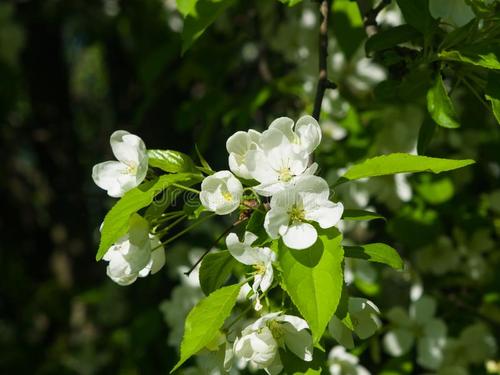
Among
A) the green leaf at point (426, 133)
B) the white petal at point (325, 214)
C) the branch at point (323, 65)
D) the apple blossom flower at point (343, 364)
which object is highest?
the white petal at point (325, 214)

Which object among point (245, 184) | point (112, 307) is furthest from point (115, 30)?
point (245, 184)

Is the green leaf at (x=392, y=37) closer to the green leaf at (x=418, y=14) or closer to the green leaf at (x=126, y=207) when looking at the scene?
the green leaf at (x=418, y=14)

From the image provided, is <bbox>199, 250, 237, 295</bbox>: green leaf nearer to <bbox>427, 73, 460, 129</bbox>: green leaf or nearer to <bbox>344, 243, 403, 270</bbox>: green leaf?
<bbox>344, 243, 403, 270</bbox>: green leaf

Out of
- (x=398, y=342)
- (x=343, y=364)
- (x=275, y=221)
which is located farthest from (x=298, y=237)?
(x=398, y=342)

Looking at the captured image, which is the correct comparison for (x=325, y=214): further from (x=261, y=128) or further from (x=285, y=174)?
(x=261, y=128)

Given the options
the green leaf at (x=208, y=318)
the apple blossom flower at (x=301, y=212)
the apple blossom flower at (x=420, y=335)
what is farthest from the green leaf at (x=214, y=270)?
the apple blossom flower at (x=420, y=335)

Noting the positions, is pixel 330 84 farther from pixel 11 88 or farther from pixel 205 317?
pixel 11 88
